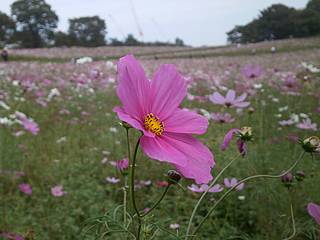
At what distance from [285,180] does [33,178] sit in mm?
1675

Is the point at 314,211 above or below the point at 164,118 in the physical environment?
below

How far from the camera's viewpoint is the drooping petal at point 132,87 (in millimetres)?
538

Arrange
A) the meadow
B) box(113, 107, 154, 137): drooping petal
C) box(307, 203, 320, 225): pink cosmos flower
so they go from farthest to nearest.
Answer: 1. the meadow
2. box(307, 203, 320, 225): pink cosmos flower
3. box(113, 107, 154, 137): drooping petal

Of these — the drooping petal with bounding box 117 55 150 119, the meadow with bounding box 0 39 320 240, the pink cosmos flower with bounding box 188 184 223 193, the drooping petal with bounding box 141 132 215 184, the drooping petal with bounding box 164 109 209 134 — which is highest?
the drooping petal with bounding box 117 55 150 119

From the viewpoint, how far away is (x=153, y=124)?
580 millimetres

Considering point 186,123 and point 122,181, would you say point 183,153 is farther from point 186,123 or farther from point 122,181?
point 122,181

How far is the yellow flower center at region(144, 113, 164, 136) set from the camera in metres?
0.57

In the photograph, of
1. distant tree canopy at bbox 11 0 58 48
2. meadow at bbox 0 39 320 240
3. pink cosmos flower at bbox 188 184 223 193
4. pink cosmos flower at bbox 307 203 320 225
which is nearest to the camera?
pink cosmos flower at bbox 307 203 320 225

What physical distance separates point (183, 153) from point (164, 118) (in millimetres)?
86

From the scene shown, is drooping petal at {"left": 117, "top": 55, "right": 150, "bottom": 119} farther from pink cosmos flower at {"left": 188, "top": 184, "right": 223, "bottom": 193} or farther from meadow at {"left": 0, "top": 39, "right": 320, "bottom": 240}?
pink cosmos flower at {"left": 188, "top": 184, "right": 223, "bottom": 193}

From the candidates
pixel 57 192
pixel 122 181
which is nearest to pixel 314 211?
pixel 57 192

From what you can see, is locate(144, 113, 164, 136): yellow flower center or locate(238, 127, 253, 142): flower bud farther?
locate(238, 127, 253, 142): flower bud

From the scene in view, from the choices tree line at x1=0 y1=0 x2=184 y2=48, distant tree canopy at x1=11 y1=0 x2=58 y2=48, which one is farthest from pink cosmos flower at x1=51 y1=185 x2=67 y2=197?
distant tree canopy at x1=11 y1=0 x2=58 y2=48

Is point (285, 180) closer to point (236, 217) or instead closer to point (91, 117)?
point (236, 217)
